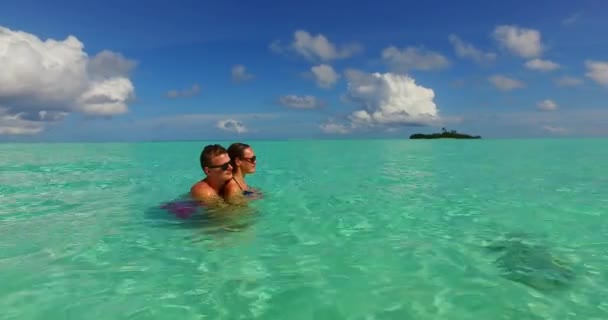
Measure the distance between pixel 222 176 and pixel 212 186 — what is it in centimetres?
42

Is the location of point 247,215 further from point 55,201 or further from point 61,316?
point 55,201

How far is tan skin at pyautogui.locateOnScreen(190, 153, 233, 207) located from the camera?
27.5 feet

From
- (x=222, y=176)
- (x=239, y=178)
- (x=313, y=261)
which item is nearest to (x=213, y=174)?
(x=222, y=176)

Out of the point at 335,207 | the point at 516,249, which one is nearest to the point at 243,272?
the point at 516,249

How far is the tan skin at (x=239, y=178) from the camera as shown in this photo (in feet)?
29.5

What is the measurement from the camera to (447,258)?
18.8ft

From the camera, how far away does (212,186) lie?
28.6ft

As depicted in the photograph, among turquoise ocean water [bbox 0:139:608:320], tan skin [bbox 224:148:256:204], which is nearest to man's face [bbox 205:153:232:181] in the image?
tan skin [bbox 224:148:256:204]

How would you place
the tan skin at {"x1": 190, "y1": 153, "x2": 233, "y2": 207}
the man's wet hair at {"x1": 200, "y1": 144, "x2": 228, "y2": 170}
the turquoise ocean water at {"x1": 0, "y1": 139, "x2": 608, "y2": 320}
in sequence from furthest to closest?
the tan skin at {"x1": 190, "y1": 153, "x2": 233, "y2": 207} → the man's wet hair at {"x1": 200, "y1": 144, "x2": 228, "y2": 170} → the turquoise ocean water at {"x1": 0, "y1": 139, "x2": 608, "y2": 320}

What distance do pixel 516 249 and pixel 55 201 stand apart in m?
10.6

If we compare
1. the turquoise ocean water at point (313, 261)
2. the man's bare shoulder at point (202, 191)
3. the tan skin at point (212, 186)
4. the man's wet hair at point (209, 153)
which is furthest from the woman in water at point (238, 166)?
the man's wet hair at point (209, 153)

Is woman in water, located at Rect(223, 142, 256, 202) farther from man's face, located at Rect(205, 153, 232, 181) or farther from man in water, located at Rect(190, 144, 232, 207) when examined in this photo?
man's face, located at Rect(205, 153, 232, 181)

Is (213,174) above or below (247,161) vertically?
below

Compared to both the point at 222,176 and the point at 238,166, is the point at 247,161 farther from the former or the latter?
the point at 222,176
